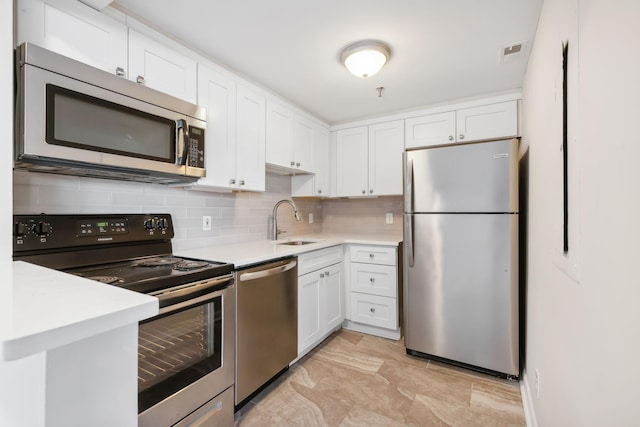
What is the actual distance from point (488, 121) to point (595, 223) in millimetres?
2234

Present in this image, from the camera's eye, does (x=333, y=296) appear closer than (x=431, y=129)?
Yes

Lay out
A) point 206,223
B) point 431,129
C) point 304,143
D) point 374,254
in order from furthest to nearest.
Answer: point 304,143 < point 431,129 < point 374,254 < point 206,223

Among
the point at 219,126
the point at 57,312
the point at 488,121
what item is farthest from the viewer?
the point at 488,121

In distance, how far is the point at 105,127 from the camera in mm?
1381

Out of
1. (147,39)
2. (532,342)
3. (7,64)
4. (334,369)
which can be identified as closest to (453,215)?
(532,342)

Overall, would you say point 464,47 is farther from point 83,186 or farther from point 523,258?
point 83,186

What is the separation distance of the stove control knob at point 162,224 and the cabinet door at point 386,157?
2029 mm

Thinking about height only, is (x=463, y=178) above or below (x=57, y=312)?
above

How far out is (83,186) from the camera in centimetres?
160

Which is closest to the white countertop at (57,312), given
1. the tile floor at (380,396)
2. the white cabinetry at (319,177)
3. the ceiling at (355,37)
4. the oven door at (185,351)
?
the oven door at (185,351)

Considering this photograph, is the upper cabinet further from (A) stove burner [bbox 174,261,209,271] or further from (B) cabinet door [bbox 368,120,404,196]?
(A) stove burner [bbox 174,261,209,271]

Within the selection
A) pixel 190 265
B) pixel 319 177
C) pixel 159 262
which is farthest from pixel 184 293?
pixel 319 177

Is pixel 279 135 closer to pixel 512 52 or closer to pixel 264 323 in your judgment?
pixel 264 323

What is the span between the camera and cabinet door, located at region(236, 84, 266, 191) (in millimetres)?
2213
